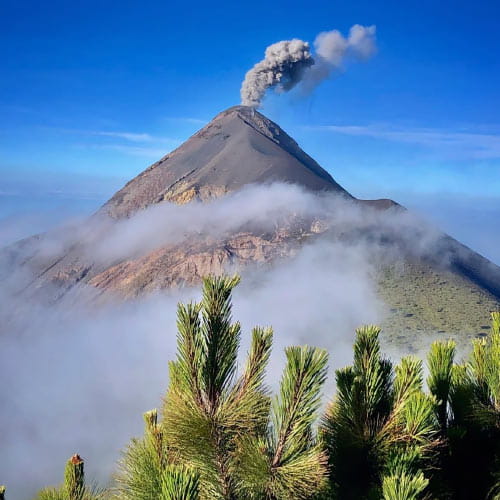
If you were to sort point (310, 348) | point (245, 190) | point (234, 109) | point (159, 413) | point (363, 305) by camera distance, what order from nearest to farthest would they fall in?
point (310, 348) < point (159, 413) < point (363, 305) < point (245, 190) < point (234, 109)

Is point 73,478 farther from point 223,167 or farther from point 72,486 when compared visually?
point 223,167

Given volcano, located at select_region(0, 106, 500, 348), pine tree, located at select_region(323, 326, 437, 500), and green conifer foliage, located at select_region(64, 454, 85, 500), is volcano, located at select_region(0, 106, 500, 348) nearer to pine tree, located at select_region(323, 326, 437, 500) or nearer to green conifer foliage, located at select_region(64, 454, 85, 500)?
pine tree, located at select_region(323, 326, 437, 500)

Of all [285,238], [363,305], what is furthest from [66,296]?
[363,305]

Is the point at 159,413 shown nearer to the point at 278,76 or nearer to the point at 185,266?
the point at 185,266

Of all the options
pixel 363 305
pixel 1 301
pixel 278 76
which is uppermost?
pixel 278 76

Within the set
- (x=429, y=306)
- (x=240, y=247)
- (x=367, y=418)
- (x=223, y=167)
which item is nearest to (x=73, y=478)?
(x=367, y=418)

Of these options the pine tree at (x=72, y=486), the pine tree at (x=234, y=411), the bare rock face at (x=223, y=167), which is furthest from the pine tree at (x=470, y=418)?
the bare rock face at (x=223, y=167)

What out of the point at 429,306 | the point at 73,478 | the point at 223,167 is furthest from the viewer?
the point at 223,167

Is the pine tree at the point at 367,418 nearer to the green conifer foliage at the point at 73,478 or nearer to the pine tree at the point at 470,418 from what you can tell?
the pine tree at the point at 470,418
